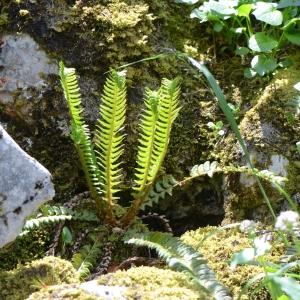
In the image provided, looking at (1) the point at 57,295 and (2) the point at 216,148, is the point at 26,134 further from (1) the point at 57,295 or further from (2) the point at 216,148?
(1) the point at 57,295

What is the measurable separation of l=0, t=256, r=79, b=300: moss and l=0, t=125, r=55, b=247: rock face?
13 centimetres

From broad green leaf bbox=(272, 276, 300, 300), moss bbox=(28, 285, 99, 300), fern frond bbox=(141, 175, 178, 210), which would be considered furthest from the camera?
fern frond bbox=(141, 175, 178, 210)

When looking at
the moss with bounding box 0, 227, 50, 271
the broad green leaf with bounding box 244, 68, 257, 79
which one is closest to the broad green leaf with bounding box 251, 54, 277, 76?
the broad green leaf with bounding box 244, 68, 257, 79

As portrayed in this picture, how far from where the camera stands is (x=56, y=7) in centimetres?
337

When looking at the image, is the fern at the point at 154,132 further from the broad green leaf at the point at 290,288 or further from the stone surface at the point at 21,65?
the broad green leaf at the point at 290,288

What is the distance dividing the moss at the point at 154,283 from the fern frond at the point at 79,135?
65 centimetres

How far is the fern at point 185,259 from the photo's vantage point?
91.6 inches

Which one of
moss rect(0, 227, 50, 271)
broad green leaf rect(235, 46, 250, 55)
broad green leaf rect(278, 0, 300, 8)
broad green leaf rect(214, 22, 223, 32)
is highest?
broad green leaf rect(278, 0, 300, 8)

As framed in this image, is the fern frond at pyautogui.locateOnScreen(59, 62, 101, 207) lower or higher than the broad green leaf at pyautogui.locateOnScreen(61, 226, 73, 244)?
higher

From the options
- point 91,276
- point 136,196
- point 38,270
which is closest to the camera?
point 38,270

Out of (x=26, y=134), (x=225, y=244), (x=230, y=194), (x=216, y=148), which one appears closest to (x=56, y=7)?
(x=26, y=134)

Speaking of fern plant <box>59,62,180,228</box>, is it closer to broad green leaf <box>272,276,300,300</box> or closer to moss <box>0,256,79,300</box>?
moss <box>0,256,79,300</box>

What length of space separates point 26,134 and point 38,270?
Result: 3.14 feet

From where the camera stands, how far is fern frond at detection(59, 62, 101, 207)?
8.91 ft
